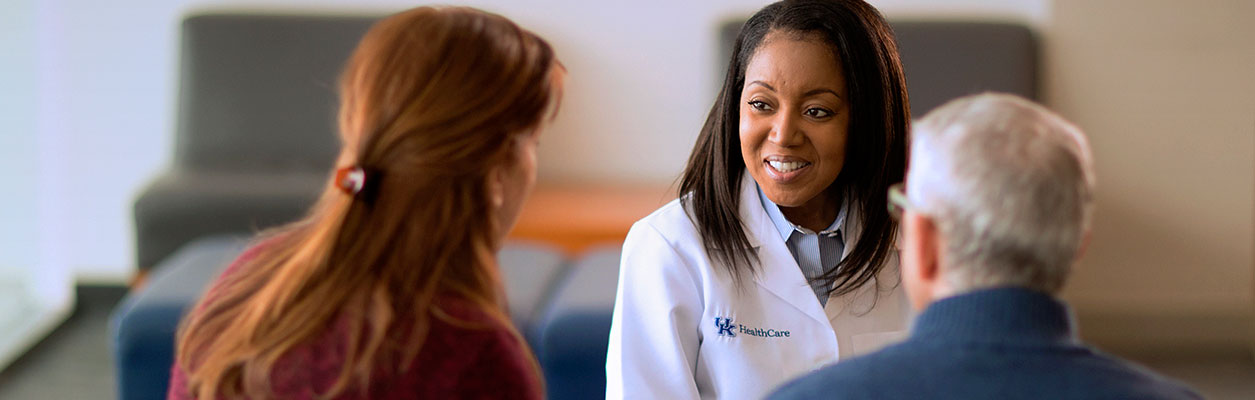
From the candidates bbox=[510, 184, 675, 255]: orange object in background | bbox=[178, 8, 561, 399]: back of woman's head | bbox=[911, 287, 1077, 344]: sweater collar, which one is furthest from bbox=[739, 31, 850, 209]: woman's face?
bbox=[510, 184, 675, 255]: orange object in background

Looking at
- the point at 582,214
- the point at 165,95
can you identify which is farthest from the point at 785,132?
the point at 165,95

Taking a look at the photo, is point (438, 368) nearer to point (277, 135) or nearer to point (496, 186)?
point (496, 186)

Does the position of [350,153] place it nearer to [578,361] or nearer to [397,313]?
[397,313]

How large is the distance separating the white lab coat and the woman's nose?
6.0 inches

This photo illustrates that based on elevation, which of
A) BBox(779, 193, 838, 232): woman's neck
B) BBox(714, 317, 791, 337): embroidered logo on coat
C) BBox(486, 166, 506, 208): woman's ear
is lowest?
BBox(714, 317, 791, 337): embroidered logo on coat

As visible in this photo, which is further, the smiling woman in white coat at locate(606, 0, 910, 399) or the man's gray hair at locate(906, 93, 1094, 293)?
the smiling woman in white coat at locate(606, 0, 910, 399)

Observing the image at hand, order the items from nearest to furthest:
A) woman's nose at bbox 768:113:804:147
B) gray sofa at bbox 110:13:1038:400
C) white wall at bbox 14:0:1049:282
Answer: woman's nose at bbox 768:113:804:147 → gray sofa at bbox 110:13:1038:400 → white wall at bbox 14:0:1049:282

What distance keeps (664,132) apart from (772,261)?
7.66ft

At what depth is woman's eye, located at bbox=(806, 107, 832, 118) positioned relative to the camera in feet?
4.61

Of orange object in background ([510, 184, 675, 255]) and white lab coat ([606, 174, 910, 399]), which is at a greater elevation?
white lab coat ([606, 174, 910, 399])

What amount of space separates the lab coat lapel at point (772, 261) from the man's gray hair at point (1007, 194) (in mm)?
490

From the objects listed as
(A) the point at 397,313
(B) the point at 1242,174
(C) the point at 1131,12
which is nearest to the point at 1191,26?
(C) the point at 1131,12

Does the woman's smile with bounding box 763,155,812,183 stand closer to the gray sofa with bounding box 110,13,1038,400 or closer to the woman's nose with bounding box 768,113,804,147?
the woman's nose with bounding box 768,113,804,147

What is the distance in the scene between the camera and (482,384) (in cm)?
107
